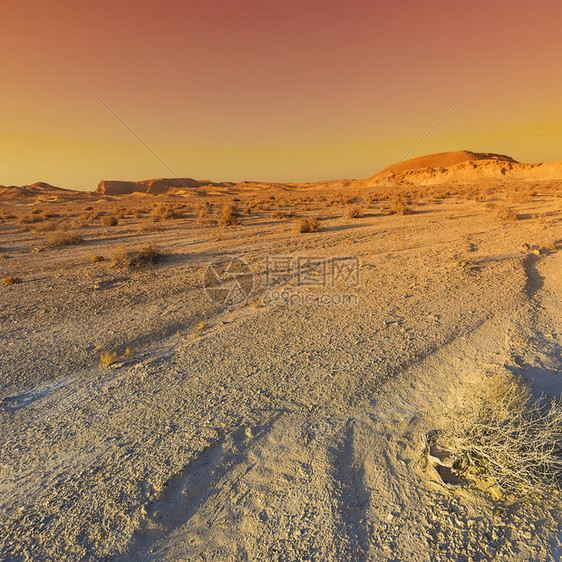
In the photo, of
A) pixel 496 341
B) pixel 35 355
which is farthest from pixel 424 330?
pixel 35 355

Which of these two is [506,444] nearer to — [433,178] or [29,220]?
[29,220]

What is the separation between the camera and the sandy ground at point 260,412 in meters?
2.79

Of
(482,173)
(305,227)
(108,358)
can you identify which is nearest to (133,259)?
(108,358)

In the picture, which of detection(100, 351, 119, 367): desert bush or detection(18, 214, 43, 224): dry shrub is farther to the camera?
detection(18, 214, 43, 224): dry shrub

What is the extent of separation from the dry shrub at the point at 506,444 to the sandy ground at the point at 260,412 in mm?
222

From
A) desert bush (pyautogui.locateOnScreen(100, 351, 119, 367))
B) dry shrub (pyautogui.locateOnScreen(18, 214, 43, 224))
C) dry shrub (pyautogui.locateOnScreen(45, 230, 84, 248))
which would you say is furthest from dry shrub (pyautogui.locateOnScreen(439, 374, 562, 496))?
dry shrub (pyautogui.locateOnScreen(18, 214, 43, 224))

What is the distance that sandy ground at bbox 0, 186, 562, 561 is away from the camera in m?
2.79

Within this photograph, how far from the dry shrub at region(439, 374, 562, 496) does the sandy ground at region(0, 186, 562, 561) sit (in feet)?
0.73

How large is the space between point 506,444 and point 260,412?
8.86 feet

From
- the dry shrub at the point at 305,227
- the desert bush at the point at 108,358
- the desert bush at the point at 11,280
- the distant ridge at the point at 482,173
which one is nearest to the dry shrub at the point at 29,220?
the desert bush at the point at 11,280

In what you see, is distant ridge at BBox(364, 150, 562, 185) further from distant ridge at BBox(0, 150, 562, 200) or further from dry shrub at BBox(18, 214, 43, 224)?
dry shrub at BBox(18, 214, 43, 224)

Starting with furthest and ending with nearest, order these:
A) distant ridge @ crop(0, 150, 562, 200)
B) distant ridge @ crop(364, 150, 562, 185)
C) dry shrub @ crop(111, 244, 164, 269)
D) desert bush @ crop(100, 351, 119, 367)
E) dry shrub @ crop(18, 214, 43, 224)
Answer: distant ridge @ crop(364, 150, 562, 185), distant ridge @ crop(0, 150, 562, 200), dry shrub @ crop(18, 214, 43, 224), dry shrub @ crop(111, 244, 164, 269), desert bush @ crop(100, 351, 119, 367)

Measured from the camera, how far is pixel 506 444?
116 inches

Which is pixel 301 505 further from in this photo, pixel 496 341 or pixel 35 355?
pixel 35 355
